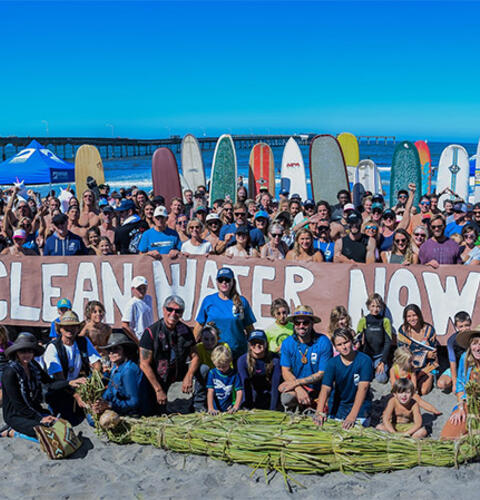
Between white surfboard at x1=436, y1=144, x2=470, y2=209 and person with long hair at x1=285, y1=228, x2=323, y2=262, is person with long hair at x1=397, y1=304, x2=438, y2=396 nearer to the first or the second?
person with long hair at x1=285, y1=228, x2=323, y2=262

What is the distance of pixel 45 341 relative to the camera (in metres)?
7.16

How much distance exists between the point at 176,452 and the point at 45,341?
3.46 m

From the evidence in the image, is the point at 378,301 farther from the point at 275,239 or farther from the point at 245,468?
the point at 245,468

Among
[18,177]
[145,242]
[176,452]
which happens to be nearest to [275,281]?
[145,242]

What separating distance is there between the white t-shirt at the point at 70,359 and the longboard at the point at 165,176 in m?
7.92

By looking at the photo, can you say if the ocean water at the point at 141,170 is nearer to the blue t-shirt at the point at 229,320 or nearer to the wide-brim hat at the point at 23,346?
the blue t-shirt at the point at 229,320

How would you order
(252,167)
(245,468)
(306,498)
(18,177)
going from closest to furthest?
1. (306,498)
2. (245,468)
3. (18,177)
4. (252,167)

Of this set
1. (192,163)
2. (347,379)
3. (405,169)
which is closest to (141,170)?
(192,163)

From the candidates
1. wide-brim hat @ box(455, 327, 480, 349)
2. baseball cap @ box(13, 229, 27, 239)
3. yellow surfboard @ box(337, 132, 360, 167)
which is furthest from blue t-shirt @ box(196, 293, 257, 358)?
yellow surfboard @ box(337, 132, 360, 167)

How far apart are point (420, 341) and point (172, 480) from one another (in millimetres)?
2934

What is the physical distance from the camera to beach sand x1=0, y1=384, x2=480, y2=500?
3.82 metres

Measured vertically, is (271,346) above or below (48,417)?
above

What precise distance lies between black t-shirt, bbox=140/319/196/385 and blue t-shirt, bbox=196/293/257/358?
0.38m

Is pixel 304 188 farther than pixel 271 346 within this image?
Yes
